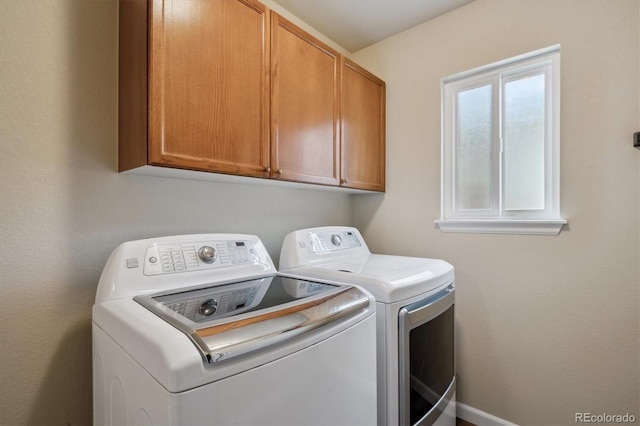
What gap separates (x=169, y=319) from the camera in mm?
797

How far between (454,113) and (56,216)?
2.15m

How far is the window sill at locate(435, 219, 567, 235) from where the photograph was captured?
5.20ft

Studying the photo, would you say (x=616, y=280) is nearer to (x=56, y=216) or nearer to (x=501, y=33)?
(x=501, y=33)

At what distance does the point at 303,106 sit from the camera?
161cm

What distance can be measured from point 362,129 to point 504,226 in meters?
1.03

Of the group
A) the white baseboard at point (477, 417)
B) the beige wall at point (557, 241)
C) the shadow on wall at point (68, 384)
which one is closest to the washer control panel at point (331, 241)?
the beige wall at point (557, 241)

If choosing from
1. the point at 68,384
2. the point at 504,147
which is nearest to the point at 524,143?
the point at 504,147

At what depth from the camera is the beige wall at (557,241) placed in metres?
1.43

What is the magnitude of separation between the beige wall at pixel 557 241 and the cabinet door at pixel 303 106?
66 centimetres

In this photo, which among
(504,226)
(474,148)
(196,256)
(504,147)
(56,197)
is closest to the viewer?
(56,197)

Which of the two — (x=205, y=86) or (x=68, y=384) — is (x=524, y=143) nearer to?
(x=205, y=86)

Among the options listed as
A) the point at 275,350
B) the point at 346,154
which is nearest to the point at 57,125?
the point at 275,350

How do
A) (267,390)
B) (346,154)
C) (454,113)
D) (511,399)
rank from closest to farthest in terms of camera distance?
(267,390), (511,399), (346,154), (454,113)

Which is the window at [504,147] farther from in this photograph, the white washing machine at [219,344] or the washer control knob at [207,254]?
the washer control knob at [207,254]
